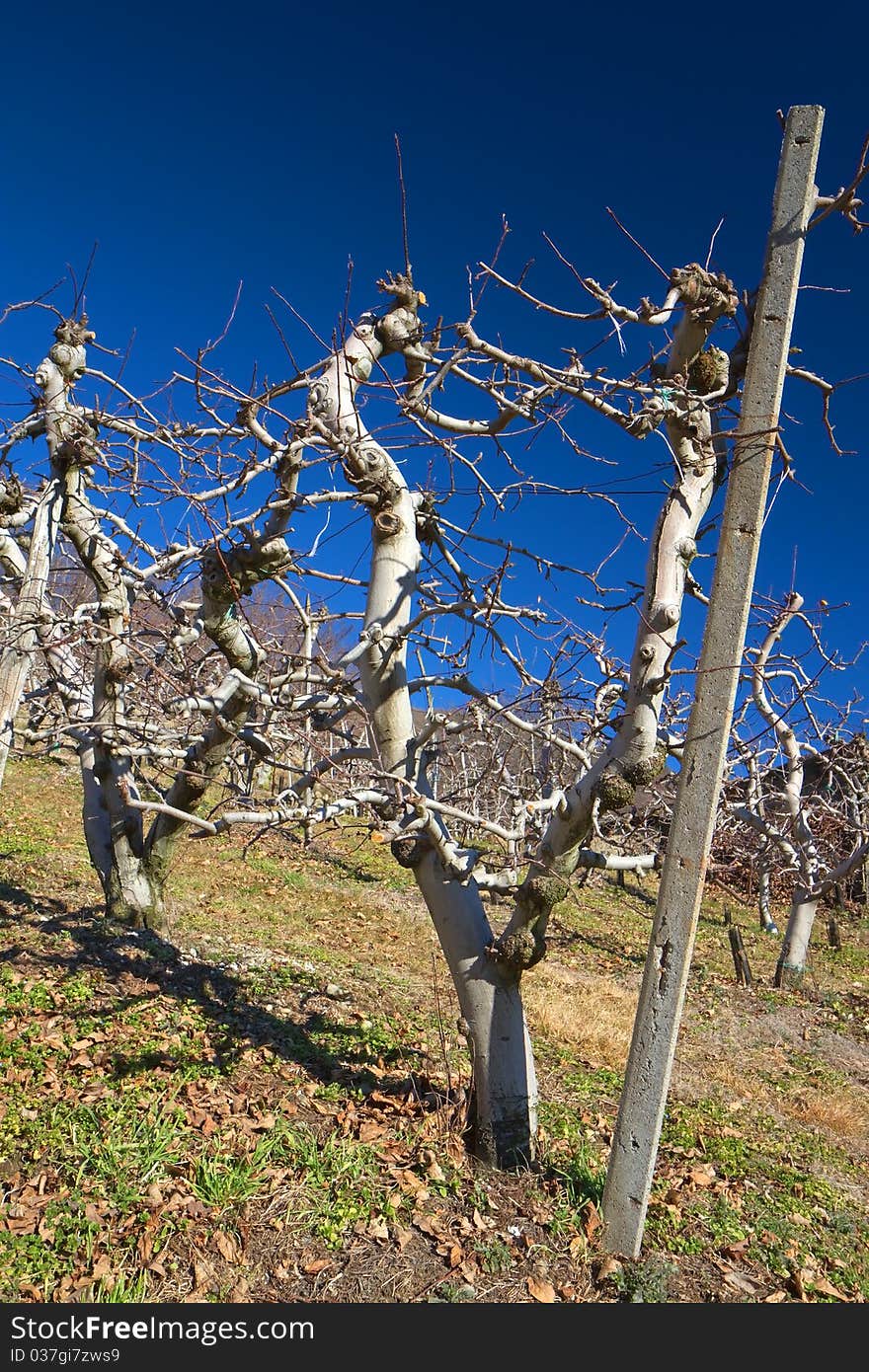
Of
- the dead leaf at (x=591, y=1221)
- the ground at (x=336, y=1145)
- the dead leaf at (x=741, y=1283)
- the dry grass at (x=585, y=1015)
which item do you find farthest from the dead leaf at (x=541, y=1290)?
the dry grass at (x=585, y=1015)

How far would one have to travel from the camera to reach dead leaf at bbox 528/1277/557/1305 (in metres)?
3.61

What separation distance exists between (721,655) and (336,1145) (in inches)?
131

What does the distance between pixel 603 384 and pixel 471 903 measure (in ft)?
9.75

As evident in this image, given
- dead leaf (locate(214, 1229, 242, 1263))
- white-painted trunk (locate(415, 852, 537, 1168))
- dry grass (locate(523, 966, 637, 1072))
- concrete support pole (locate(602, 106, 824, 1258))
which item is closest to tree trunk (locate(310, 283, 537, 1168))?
white-painted trunk (locate(415, 852, 537, 1168))

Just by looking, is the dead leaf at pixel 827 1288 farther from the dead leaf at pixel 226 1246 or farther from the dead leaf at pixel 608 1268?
the dead leaf at pixel 226 1246

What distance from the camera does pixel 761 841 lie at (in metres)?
14.4

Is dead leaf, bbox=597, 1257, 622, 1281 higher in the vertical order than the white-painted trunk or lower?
lower

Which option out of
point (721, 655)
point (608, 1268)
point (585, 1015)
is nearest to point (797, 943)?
point (585, 1015)

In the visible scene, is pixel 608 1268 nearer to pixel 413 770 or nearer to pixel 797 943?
pixel 413 770

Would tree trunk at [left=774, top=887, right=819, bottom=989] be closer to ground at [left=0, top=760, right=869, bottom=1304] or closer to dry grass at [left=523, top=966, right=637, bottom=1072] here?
dry grass at [left=523, top=966, right=637, bottom=1072]

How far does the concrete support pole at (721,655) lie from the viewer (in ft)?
11.9

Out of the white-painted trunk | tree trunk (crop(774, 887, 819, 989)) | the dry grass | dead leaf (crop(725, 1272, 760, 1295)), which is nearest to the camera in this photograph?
dead leaf (crop(725, 1272, 760, 1295))

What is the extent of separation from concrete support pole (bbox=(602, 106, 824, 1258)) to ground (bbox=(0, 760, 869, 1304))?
94 cm

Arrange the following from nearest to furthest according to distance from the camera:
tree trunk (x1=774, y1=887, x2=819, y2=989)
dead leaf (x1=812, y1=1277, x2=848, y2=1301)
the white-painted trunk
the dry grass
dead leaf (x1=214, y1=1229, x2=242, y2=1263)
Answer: dead leaf (x1=214, y1=1229, x2=242, y2=1263)
dead leaf (x1=812, y1=1277, x2=848, y2=1301)
the white-painted trunk
the dry grass
tree trunk (x1=774, y1=887, x2=819, y2=989)
